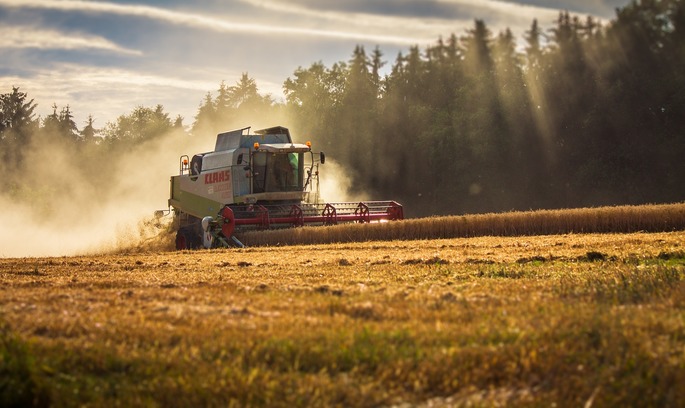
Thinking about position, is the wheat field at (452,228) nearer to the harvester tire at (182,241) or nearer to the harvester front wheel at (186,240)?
the harvester front wheel at (186,240)

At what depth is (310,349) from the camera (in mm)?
6172

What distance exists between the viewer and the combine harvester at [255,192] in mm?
28266

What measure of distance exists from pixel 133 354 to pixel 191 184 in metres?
25.4

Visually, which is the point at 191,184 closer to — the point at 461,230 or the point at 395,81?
the point at 461,230

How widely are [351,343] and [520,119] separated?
54.2 m

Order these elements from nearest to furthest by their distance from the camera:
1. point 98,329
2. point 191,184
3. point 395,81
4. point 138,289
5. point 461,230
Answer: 1. point 98,329
2. point 138,289
3. point 461,230
4. point 191,184
5. point 395,81

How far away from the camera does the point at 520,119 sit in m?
58.8

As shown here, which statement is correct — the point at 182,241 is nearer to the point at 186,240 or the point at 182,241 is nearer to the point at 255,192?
the point at 186,240

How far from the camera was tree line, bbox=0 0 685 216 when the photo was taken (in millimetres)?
51812

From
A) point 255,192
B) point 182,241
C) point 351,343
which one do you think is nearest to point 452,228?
point 255,192

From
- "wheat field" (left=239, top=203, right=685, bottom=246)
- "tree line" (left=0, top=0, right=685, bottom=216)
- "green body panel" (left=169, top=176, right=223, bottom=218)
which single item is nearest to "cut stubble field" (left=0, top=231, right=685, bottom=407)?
"wheat field" (left=239, top=203, right=685, bottom=246)

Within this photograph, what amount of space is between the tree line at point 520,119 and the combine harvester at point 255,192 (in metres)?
26.7

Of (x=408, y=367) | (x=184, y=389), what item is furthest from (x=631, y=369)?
(x=184, y=389)

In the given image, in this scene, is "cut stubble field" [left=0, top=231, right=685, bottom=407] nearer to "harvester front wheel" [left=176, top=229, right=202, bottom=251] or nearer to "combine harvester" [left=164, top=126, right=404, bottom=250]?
"combine harvester" [left=164, top=126, right=404, bottom=250]
